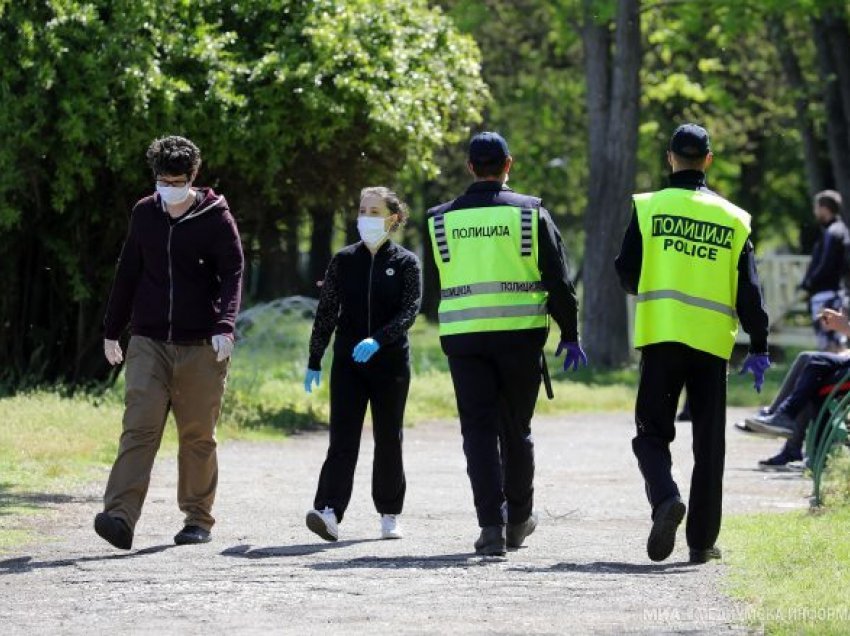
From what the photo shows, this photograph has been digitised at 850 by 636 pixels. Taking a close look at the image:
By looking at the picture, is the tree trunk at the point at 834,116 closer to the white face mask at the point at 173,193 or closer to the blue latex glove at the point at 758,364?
the blue latex glove at the point at 758,364

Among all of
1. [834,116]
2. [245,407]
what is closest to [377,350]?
[245,407]

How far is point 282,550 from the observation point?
968 cm

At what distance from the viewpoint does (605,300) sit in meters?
27.5

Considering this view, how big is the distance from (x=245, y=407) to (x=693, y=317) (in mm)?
9287

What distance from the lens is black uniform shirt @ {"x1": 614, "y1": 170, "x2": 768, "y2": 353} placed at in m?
9.22

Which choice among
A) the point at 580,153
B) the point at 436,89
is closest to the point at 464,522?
the point at 436,89

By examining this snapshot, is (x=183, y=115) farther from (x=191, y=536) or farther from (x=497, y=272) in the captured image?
(x=497, y=272)

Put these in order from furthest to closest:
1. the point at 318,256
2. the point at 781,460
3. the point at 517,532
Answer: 1. the point at 318,256
2. the point at 781,460
3. the point at 517,532

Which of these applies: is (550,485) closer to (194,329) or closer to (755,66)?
(194,329)

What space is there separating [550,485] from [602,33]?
50.8ft

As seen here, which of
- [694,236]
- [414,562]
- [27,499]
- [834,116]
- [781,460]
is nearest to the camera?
[414,562]

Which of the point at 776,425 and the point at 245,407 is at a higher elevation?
the point at 776,425

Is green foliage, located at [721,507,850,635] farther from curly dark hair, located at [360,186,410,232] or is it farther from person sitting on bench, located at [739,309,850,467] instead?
person sitting on bench, located at [739,309,850,467]

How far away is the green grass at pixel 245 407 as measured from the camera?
13070mm
